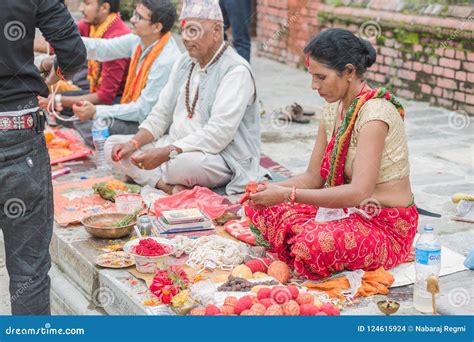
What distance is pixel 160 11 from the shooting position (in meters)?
6.36

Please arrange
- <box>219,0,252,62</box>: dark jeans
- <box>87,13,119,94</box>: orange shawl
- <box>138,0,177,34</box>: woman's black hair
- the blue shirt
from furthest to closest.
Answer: <box>219,0,252,62</box>: dark jeans
<box>87,13,119,94</box>: orange shawl
the blue shirt
<box>138,0,177,34</box>: woman's black hair

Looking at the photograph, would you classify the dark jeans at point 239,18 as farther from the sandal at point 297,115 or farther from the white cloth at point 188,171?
the white cloth at point 188,171

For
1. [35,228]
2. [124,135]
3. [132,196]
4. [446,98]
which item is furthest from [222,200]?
[446,98]

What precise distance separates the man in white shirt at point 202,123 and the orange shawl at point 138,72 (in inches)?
21.5

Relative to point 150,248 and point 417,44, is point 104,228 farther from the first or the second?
point 417,44

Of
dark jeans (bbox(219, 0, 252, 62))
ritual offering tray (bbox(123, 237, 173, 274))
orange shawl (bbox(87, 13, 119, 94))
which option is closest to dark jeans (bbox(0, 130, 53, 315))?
ritual offering tray (bbox(123, 237, 173, 274))

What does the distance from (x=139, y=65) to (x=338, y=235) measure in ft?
10.3

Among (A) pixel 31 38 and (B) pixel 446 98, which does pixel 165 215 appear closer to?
(A) pixel 31 38

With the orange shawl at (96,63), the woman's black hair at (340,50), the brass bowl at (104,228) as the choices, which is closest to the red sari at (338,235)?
the woman's black hair at (340,50)

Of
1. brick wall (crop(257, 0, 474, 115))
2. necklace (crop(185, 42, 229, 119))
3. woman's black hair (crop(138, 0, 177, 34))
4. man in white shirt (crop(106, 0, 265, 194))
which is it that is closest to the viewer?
man in white shirt (crop(106, 0, 265, 194))

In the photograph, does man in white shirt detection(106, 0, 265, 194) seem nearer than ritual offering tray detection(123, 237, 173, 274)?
No

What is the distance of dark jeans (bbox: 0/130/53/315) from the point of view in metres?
3.51

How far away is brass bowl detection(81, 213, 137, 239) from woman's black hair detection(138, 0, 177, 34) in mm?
1907

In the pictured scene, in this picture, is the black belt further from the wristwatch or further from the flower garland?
the wristwatch
